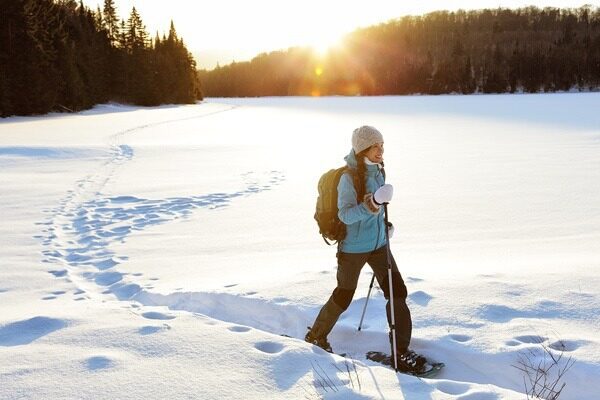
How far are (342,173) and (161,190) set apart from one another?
8.93 meters

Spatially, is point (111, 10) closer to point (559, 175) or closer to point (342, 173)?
point (559, 175)

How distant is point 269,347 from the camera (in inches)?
150

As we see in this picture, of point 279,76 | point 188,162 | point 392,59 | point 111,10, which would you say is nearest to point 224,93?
point 279,76

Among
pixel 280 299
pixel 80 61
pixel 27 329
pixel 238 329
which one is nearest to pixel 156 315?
pixel 238 329

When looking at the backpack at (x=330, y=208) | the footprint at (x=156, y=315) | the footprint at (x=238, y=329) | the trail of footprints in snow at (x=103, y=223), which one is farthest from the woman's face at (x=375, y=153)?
the trail of footprints in snow at (x=103, y=223)

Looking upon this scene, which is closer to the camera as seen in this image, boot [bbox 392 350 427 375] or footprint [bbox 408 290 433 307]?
boot [bbox 392 350 427 375]

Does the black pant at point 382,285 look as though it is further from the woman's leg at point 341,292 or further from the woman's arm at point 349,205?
the woman's arm at point 349,205

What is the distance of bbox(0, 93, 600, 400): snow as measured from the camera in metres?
3.43

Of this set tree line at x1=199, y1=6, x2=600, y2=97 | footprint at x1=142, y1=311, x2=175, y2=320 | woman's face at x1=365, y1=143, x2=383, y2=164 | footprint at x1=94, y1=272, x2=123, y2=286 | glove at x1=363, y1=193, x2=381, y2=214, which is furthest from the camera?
tree line at x1=199, y1=6, x2=600, y2=97

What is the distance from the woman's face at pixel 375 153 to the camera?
12.5 feet

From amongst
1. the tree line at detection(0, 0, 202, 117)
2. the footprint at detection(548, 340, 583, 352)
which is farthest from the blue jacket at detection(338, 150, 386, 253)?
the tree line at detection(0, 0, 202, 117)

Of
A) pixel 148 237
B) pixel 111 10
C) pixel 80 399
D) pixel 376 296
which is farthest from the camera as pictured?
pixel 111 10

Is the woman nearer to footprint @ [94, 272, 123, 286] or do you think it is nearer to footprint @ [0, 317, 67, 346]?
footprint @ [0, 317, 67, 346]

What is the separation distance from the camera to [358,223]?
394 cm
